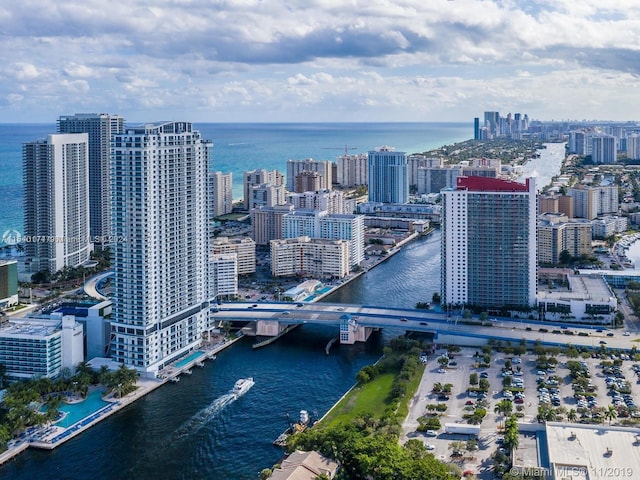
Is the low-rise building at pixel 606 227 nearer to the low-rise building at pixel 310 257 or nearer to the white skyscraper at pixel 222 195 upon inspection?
the low-rise building at pixel 310 257

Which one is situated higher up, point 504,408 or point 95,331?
point 95,331

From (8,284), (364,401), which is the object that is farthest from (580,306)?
(8,284)

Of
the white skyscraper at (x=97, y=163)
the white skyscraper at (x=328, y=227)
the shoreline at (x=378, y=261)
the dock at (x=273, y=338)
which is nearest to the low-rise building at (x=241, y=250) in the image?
the white skyscraper at (x=328, y=227)

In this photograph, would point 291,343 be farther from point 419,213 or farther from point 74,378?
point 419,213

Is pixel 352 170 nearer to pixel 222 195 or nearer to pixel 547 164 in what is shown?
pixel 222 195

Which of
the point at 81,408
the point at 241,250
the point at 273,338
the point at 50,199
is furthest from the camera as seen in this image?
the point at 241,250

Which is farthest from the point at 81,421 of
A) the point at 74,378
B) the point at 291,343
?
the point at 291,343

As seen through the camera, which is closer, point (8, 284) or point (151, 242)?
point (151, 242)
